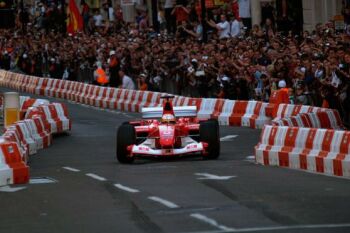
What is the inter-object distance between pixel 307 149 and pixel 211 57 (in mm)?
15050

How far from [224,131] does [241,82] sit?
3.39 m

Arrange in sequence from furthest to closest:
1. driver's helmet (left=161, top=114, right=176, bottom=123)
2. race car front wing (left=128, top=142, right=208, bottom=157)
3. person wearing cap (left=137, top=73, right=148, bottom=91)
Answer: person wearing cap (left=137, top=73, right=148, bottom=91), driver's helmet (left=161, top=114, right=176, bottom=123), race car front wing (left=128, top=142, right=208, bottom=157)

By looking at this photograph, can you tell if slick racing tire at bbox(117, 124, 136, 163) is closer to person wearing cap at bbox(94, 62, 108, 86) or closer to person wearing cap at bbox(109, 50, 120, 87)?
person wearing cap at bbox(109, 50, 120, 87)

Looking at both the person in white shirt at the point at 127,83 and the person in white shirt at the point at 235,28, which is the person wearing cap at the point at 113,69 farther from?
the person in white shirt at the point at 235,28

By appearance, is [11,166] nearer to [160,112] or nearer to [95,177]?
[95,177]

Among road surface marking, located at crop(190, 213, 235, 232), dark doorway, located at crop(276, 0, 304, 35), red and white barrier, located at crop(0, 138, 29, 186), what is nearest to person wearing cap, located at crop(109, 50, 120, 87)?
dark doorway, located at crop(276, 0, 304, 35)

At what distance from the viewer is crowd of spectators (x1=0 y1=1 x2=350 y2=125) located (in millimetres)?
29047

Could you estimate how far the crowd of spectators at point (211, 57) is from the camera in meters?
29.0

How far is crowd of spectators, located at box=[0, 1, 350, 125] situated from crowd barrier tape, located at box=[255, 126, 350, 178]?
4.32 metres

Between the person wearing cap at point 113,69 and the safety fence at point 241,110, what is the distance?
640mm

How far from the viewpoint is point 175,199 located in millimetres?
16312

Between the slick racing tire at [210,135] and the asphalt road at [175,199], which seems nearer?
the asphalt road at [175,199]

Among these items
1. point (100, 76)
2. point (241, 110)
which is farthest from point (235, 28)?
point (100, 76)

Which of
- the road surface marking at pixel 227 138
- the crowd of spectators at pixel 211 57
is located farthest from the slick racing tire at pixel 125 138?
the road surface marking at pixel 227 138
